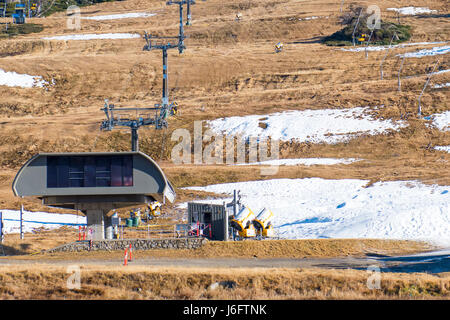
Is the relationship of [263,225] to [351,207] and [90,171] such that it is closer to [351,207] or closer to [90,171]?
[351,207]

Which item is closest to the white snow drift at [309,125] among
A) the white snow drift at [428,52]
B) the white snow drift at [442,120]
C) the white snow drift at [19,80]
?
the white snow drift at [442,120]

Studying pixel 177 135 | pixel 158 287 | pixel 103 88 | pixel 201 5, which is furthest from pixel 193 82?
pixel 158 287

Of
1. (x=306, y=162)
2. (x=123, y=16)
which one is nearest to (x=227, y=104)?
(x=306, y=162)

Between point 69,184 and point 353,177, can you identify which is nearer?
point 69,184

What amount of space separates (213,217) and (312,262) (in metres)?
9.59

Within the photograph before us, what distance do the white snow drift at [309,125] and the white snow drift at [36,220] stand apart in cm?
2469

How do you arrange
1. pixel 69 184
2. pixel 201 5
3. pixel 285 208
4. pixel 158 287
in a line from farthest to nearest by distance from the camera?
pixel 201 5, pixel 285 208, pixel 69 184, pixel 158 287

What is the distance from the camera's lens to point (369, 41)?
104625 millimetres

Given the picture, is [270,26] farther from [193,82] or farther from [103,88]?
[103,88]

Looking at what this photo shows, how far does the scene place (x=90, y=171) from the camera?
36.1m

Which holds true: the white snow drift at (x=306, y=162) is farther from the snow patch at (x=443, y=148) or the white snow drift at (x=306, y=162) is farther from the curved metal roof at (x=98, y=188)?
the curved metal roof at (x=98, y=188)

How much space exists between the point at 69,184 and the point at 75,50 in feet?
261
